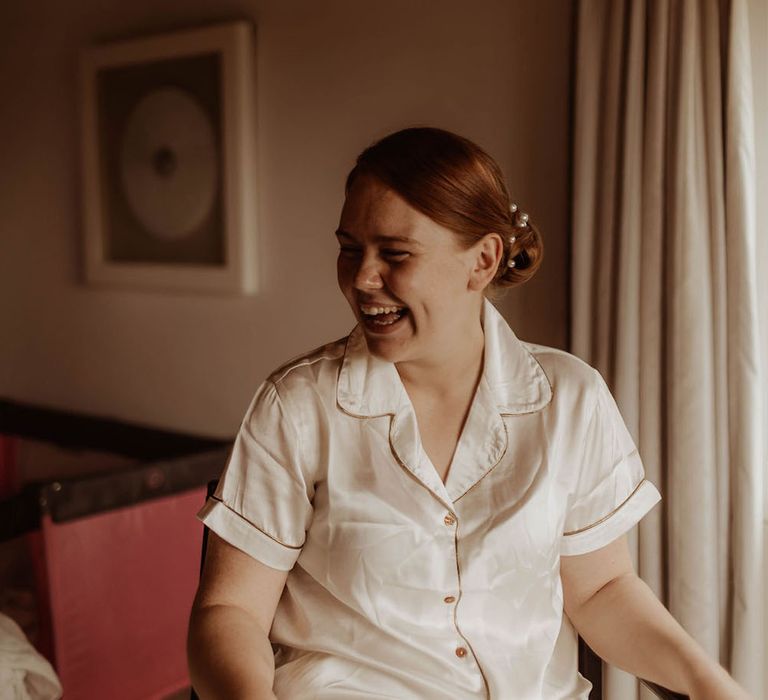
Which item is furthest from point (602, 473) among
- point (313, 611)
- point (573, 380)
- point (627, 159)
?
point (627, 159)

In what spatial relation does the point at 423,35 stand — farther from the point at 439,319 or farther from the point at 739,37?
the point at 439,319

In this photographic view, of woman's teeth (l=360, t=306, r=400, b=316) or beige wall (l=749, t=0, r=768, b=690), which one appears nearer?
woman's teeth (l=360, t=306, r=400, b=316)

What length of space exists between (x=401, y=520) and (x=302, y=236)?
1.53 meters

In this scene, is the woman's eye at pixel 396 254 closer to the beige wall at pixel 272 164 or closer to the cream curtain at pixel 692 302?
the cream curtain at pixel 692 302

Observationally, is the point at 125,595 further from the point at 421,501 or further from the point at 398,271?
the point at 398,271

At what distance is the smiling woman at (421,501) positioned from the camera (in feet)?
4.35

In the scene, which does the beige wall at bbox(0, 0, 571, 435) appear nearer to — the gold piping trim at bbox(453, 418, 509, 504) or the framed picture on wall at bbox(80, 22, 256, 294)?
the framed picture on wall at bbox(80, 22, 256, 294)

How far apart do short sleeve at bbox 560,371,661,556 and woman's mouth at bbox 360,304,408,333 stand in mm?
349

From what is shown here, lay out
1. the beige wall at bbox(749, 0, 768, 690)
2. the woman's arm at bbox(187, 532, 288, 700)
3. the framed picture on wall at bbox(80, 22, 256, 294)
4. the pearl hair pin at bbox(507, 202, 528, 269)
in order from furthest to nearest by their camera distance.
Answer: the framed picture on wall at bbox(80, 22, 256, 294) → the beige wall at bbox(749, 0, 768, 690) → the pearl hair pin at bbox(507, 202, 528, 269) → the woman's arm at bbox(187, 532, 288, 700)

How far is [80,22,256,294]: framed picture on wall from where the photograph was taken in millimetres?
2805

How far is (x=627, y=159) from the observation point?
1.93m

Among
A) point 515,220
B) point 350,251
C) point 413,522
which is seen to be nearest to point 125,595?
point 413,522

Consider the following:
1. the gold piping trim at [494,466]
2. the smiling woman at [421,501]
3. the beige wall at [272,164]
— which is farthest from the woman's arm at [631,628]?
the beige wall at [272,164]

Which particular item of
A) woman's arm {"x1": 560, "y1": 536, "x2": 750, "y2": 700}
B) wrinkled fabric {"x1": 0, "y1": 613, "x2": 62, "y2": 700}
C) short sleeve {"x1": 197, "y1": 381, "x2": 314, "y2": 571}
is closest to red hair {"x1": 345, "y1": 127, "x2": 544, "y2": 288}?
short sleeve {"x1": 197, "y1": 381, "x2": 314, "y2": 571}
